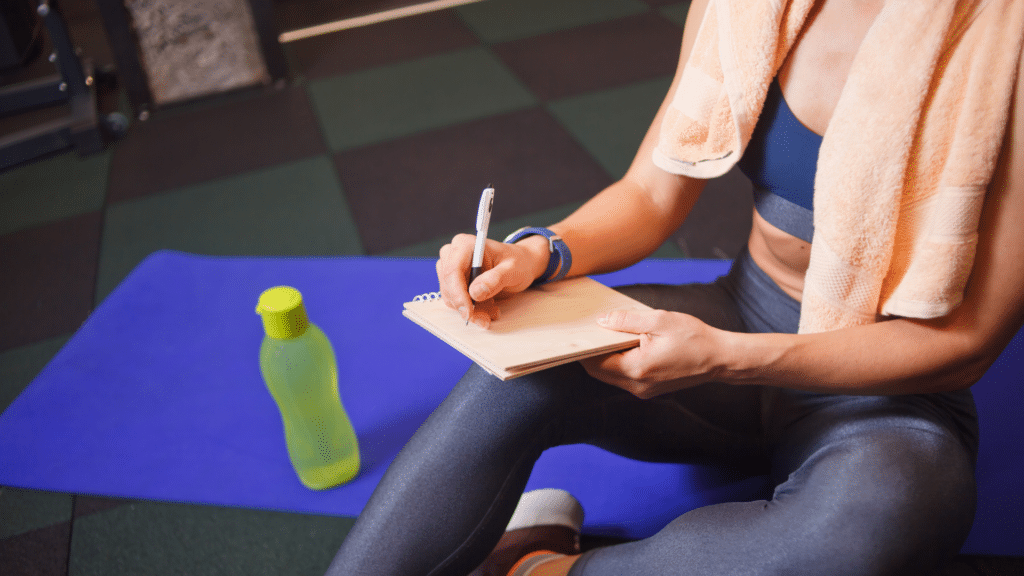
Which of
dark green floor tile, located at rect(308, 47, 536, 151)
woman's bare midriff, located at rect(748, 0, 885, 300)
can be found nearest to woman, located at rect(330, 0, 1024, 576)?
woman's bare midriff, located at rect(748, 0, 885, 300)

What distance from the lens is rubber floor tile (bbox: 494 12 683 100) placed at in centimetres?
265

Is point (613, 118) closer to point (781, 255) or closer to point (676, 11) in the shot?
point (676, 11)

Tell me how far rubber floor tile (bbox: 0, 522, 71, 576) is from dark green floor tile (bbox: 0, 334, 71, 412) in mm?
400

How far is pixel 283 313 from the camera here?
100 centimetres

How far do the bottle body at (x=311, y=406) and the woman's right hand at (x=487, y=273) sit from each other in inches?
14.3

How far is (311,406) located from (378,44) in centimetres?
→ 228

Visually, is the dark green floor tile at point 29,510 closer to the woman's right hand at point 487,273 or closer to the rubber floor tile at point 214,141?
the woman's right hand at point 487,273

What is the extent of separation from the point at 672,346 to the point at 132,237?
1.85m

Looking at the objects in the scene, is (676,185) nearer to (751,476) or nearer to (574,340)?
(574,340)

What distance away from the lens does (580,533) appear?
1.16m

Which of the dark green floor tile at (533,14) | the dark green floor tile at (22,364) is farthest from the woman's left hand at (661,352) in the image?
the dark green floor tile at (533,14)

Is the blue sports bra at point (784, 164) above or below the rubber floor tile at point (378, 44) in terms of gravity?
above

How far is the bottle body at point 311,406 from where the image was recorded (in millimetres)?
1083

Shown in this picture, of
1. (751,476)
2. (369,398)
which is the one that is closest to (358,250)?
(369,398)
